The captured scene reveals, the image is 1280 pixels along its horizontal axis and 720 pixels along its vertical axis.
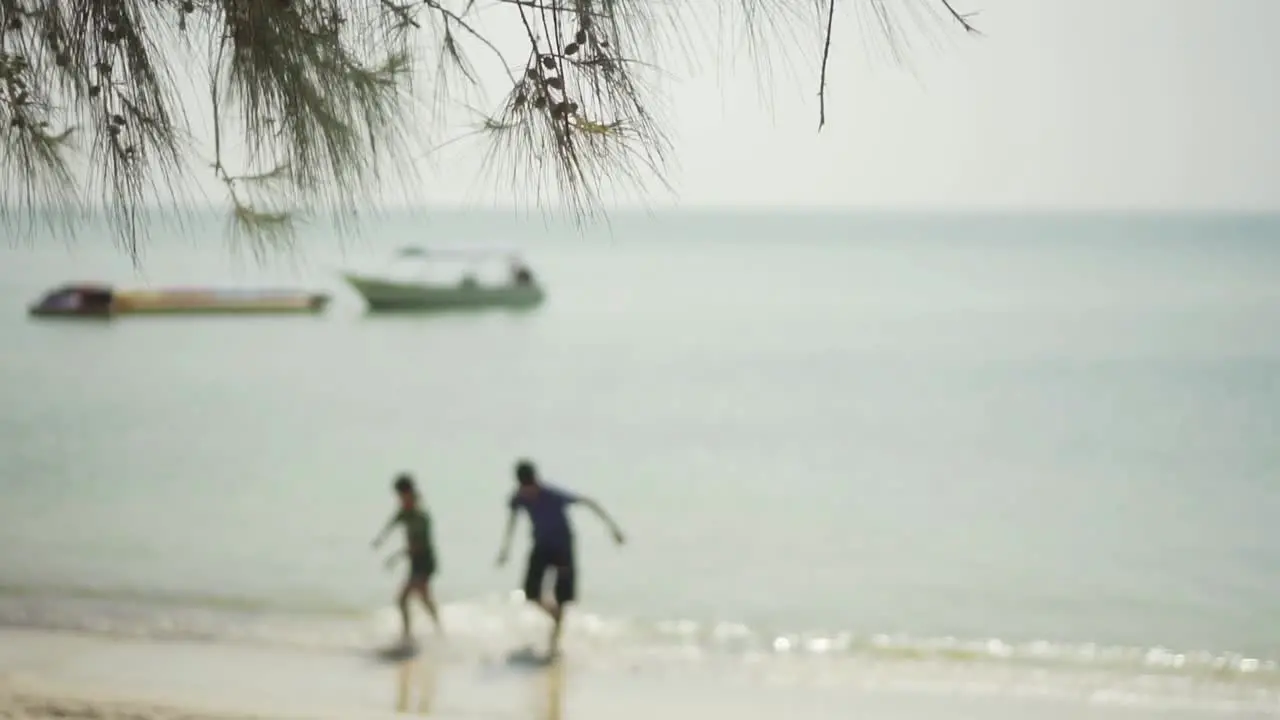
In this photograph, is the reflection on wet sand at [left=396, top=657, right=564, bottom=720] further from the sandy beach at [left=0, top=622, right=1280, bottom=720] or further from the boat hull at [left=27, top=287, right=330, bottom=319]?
the boat hull at [left=27, top=287, right=330, bottom=319]

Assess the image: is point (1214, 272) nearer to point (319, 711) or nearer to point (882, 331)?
point (882, 331)

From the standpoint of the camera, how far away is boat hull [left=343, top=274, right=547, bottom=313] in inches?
1174

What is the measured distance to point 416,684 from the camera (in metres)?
5.12

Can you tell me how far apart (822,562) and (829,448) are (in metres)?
6.70

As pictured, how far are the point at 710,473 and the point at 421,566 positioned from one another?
8.98 meters

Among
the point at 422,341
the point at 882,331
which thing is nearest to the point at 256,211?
the point at 422,341

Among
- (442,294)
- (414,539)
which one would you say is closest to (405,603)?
(414,539)

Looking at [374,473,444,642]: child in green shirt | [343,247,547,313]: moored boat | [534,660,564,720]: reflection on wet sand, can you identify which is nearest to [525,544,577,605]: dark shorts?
[534,660,564,720]: reflection on wet sand

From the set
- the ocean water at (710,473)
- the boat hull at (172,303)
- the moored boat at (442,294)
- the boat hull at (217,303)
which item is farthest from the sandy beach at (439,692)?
the moored boat at (442,294)

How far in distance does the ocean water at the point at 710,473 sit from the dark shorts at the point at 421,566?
794mm

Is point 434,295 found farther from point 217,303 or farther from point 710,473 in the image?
point 710,473

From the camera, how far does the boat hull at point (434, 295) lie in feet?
97.9

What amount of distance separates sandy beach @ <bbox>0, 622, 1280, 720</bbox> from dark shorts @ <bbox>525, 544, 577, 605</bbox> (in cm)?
38

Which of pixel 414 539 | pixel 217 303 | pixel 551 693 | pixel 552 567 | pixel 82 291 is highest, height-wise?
pixel 82 291
